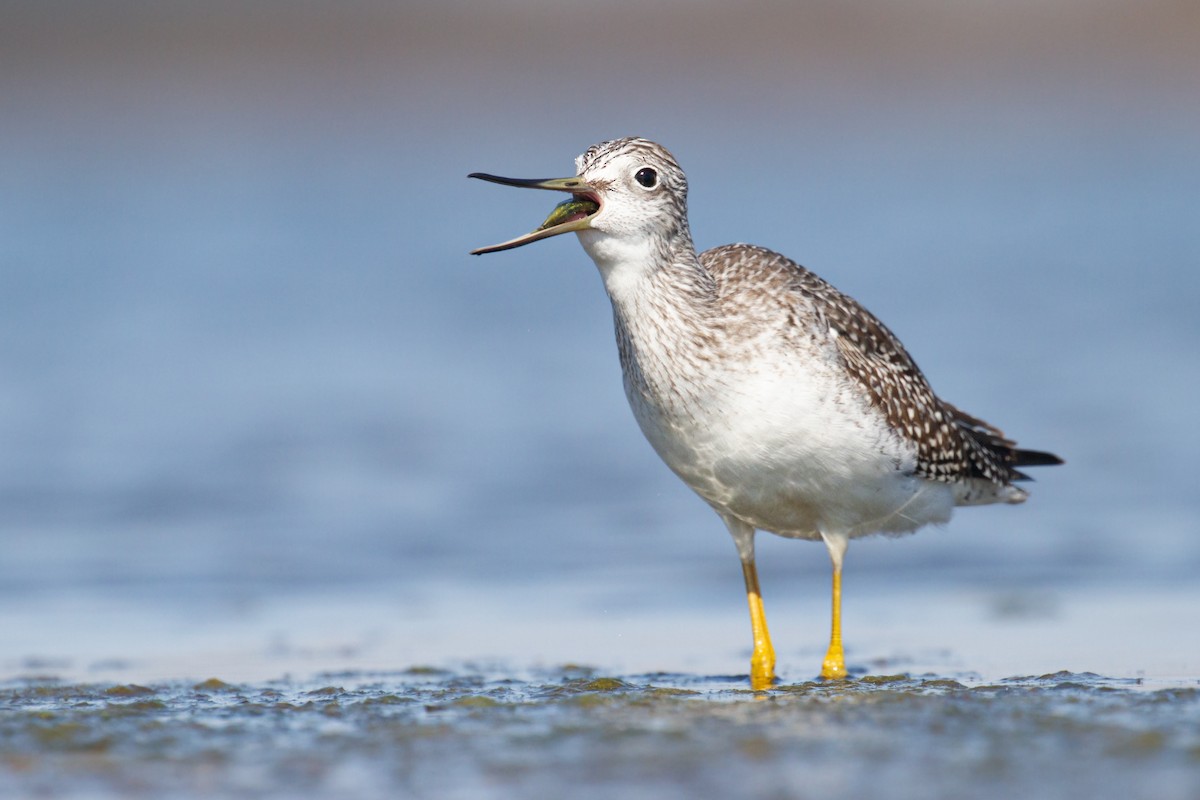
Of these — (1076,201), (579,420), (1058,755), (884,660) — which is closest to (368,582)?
(884,660)

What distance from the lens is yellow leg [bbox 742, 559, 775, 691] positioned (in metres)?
8.79

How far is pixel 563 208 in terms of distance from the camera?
324 inches

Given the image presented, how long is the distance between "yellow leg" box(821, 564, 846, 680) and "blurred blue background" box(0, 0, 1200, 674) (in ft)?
4.25

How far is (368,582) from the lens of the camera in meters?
11.8

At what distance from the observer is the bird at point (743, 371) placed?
8156 millimetres

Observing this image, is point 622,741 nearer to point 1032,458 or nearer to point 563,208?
point 563,208

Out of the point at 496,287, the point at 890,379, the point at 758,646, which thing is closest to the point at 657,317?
the point at 890,379

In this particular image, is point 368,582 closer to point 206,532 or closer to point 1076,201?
point 206,532

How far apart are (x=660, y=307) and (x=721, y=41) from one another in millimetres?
36503

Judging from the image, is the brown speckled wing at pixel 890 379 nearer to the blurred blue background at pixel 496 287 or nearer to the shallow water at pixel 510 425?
the shallow water at pixel 510 425

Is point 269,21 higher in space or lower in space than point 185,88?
higher

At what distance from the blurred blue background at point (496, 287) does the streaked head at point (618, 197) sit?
2698mm

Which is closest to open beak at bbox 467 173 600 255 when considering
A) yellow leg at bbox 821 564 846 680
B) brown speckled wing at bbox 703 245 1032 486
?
brown speckled wing at bbox 703 245 1032 486

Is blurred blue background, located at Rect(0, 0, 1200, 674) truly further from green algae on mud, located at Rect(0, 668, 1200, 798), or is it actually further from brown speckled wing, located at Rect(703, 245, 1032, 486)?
green algae on mud, located at Rect(0, 668, 1200, 798)
